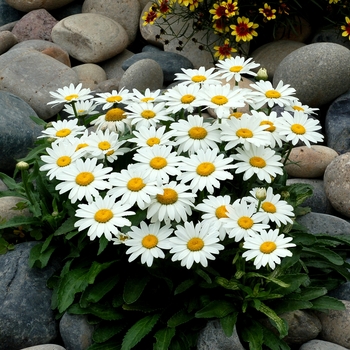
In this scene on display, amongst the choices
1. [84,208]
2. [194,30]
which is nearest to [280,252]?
[84,208]

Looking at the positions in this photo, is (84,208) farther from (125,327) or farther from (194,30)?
(194,30)

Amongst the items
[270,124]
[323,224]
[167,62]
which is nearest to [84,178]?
[270,124]

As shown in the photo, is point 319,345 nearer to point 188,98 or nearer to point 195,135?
point 195,135

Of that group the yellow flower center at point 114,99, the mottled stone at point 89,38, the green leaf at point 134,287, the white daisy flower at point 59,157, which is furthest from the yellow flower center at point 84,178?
the mottled stone at point 89,38

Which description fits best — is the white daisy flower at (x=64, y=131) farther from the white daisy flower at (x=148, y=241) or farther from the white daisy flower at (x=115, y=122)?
the white daisy flower at (x=148, y=241)

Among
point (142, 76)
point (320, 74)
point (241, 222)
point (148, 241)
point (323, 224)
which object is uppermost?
point (241, 222)

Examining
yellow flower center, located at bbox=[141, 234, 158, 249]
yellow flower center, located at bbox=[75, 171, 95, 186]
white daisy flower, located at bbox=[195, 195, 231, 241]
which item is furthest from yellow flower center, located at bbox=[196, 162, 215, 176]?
yellow flower center, located at bbox=[75, 171, 95, 186]
